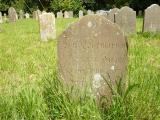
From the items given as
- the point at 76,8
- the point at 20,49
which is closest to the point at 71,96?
the point at 20,49

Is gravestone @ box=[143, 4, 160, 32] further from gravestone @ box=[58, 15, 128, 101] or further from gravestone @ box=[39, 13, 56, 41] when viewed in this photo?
gravestone @ box=[58, 15, 128, 101]

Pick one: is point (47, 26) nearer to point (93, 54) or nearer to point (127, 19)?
point (127, 19)

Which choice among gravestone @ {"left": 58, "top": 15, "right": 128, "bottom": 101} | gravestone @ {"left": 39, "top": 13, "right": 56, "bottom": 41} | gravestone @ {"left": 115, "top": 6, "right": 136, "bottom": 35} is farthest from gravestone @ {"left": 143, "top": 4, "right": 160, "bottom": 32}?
gravestone @ {"left": 58, "top": 15, "right": 128, "bottom": 101}

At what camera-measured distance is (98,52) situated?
13.9 feet

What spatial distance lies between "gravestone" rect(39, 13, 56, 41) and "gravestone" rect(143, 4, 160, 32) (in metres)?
3.26

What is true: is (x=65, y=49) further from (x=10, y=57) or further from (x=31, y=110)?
(x=10, y=57)

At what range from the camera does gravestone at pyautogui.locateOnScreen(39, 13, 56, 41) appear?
1114 cm

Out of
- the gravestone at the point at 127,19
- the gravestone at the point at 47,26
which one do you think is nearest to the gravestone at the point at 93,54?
the gravestone at the point at 47,26

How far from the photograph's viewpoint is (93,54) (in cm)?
426

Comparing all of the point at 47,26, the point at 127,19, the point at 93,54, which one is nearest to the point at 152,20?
the point at 127,19

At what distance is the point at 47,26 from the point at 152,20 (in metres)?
3.69

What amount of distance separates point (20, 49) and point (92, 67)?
5.34m

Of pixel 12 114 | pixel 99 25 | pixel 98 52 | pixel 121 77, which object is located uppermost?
pixel 99 25

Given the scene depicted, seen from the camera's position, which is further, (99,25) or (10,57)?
(10,57)
